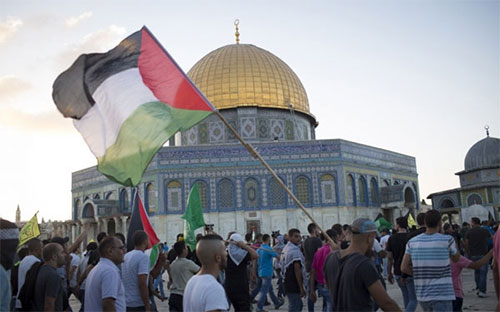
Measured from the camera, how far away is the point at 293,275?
8258mm

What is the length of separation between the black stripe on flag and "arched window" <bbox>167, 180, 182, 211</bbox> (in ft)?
88.3

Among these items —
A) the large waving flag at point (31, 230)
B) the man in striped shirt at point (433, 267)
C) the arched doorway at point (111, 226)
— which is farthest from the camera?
the arched doorway at point (111, 226)

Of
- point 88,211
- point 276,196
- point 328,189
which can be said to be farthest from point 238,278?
point 88,211

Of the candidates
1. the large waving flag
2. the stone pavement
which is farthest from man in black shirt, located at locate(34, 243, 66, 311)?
the large waving flag

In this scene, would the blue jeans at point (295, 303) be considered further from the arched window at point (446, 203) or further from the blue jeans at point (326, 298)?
the arched window at point (446, 203)

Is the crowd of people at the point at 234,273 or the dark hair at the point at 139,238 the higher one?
the dark hair at the point at 139,238

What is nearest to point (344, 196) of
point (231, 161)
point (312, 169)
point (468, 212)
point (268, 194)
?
point (312, 169)

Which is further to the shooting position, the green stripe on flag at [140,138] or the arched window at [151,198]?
the arched window at [151,198]

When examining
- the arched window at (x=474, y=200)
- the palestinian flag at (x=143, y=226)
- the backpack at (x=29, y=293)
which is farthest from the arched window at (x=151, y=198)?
the backpack at (x=29, y=293)

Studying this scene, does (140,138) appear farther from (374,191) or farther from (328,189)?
(374,191)

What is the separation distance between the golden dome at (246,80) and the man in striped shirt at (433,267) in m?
32.5

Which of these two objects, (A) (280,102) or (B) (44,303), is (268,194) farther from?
(B) (44,303)

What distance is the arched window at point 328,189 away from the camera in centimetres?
3369

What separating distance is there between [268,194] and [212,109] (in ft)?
90.3
